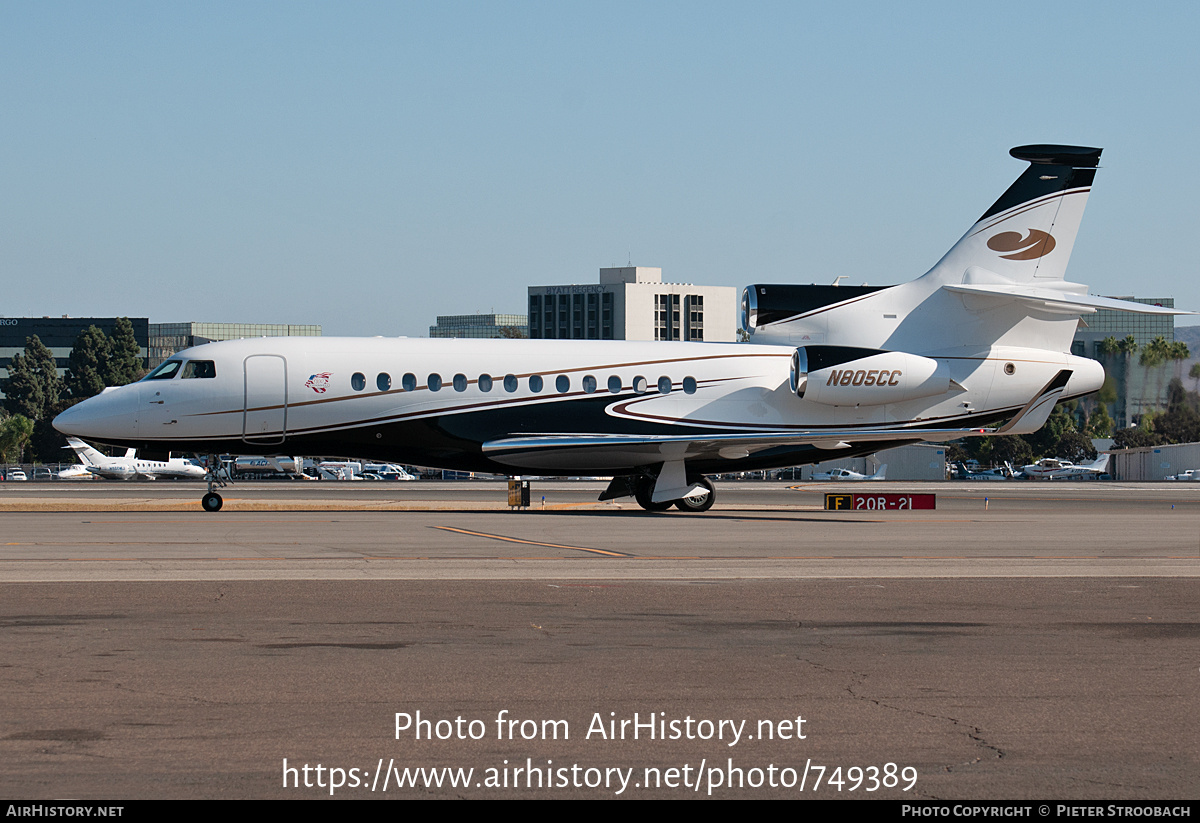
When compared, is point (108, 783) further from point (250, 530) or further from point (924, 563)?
point (250, 530)

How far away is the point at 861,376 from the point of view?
31750 millimetres

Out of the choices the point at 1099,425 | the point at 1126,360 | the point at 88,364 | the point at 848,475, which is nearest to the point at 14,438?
the point at 88,364

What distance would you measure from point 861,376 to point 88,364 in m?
122

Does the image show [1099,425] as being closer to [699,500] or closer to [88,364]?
[88,364]

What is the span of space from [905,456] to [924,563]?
82.1 metres

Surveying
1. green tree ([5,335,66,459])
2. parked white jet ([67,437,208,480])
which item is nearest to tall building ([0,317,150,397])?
green tree ([5,335,66,459])

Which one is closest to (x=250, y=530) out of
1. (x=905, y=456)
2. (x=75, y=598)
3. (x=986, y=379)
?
(x=75, y=598)

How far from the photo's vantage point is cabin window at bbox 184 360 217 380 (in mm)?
30391

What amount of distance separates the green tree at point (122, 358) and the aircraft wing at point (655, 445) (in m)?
115

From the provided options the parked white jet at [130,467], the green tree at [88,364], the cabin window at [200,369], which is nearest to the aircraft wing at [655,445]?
the cabin window at [200,369]

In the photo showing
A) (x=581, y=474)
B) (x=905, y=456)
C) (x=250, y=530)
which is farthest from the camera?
(x=905, y=456)

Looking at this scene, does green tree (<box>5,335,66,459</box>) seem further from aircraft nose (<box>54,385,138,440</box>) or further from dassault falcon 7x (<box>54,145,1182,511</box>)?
dassault falcon 7x (<box>54,145,1182,511</box>)

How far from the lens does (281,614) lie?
42.0 feet

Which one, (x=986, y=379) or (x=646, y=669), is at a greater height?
(x=986, y=379)
